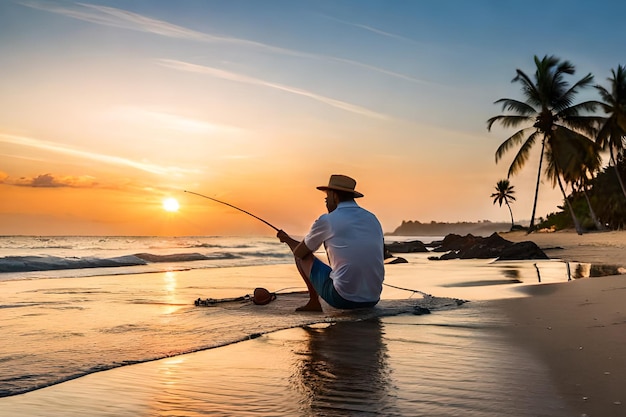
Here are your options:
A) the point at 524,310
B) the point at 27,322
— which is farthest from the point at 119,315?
the point at 524,310

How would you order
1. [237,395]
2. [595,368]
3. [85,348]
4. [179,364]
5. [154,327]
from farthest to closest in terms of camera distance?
[154,327], [85,348], [179,364], [595,368], [237,395]

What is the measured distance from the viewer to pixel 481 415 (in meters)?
2.59

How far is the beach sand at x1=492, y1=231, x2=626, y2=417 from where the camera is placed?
114 inches

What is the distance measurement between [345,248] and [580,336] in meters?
2.18

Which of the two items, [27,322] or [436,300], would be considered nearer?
[27,322]

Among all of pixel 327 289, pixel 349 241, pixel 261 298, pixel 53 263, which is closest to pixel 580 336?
pixel 349 241

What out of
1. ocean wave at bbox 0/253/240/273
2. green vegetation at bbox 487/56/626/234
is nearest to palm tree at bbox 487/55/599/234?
green vegetation at bbox 487/56/626/234

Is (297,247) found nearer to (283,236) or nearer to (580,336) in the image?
(283,236)

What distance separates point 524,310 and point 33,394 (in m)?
5.29

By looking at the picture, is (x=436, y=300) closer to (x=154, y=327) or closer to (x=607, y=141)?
(x=154, y=327)

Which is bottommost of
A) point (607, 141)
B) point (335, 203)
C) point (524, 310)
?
point (524, 310)

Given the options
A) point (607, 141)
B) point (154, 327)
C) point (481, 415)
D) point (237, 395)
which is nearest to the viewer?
point (481, 415)

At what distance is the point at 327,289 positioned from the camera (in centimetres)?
597

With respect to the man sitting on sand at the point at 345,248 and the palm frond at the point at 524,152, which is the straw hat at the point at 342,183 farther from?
the palm frond at the point at 524,152
